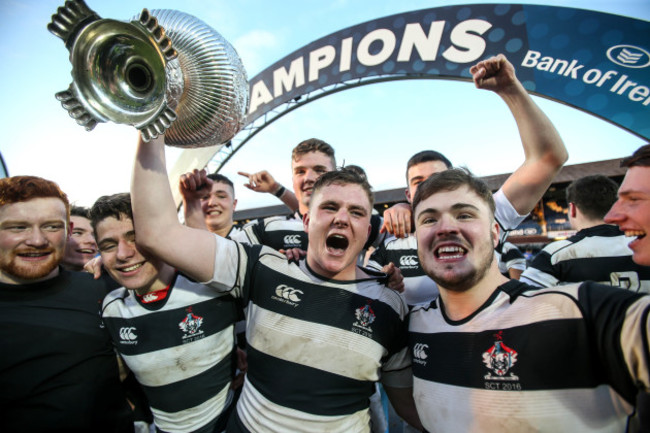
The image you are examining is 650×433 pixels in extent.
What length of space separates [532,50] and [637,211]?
632 centimetres

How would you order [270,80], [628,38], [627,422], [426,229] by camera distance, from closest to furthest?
[627,422] < [426,229] < [628,38] < [270,80]

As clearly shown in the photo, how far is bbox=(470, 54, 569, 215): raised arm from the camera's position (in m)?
1.58

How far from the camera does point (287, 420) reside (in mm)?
1417

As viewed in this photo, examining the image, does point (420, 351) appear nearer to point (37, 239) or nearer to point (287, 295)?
point (287, 295)

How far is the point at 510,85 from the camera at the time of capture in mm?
1595

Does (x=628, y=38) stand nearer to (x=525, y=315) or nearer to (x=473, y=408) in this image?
(x=525, y=315)

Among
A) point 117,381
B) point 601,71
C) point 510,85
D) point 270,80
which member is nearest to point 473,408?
point 510,85

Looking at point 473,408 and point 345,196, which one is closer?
point 473,408

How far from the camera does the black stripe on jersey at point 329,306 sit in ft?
5.11

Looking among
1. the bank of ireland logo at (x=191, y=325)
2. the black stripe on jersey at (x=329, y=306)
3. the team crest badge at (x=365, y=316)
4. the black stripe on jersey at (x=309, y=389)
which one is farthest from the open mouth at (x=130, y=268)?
the team crest badge at (x=365, y=316)

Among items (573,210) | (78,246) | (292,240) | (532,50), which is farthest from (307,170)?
(532,50)

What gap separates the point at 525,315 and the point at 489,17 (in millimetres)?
7543

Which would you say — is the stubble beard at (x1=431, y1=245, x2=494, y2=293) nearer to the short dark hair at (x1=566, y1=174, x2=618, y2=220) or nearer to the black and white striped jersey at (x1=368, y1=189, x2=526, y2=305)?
the black and white striped jersey at (x1=368, y1=189, x2=526, y2=305)

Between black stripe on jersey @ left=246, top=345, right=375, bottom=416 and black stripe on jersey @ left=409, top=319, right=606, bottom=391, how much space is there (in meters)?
0.40
